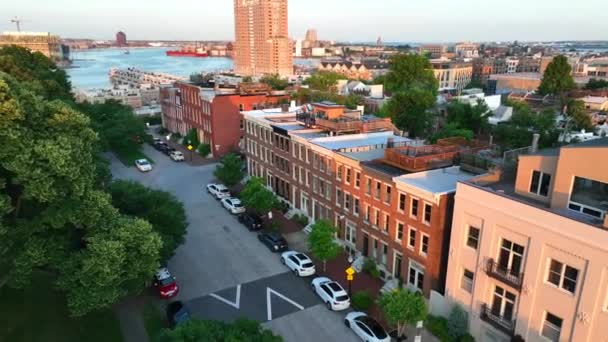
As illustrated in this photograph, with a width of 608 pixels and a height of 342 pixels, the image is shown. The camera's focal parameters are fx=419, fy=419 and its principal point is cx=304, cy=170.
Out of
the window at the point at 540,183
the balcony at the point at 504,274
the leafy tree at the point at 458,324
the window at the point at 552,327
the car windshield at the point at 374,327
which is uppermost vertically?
the window at the point at 540,183

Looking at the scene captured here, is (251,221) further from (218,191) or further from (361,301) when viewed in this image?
(361,301)

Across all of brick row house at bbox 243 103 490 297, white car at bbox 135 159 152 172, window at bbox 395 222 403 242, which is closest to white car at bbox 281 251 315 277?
brick row house at bbox 243 103 490 297

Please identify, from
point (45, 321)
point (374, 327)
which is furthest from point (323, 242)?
point (45, 321)

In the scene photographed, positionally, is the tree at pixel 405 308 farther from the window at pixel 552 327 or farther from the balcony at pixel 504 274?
the window at pixel 552 327

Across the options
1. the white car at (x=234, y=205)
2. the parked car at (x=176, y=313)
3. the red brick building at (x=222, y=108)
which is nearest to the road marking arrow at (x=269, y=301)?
the parked car at (x=176, y=313)

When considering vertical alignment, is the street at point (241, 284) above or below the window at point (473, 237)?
below

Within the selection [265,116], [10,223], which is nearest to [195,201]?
[265,116]

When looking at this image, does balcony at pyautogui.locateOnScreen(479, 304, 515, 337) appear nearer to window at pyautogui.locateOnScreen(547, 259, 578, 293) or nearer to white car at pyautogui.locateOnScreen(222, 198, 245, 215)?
window at pyautogui.locateOnScreen(547, 259, 578, 293)
